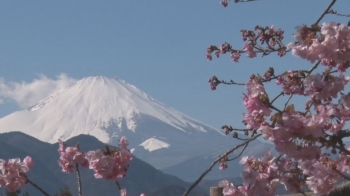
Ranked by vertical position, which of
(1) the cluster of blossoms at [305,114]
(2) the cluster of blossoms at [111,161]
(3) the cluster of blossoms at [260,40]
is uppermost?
(3) the cluster of blossoms at [260,40]

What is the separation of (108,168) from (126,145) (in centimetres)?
19

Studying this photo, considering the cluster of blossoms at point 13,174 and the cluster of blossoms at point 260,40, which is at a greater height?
A: the cluster of blossoms at point 260,40

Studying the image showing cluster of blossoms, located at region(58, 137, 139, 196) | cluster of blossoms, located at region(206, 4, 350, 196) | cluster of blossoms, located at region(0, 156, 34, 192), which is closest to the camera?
cluster of blossoms, located at region(206, 4, 350, 196)

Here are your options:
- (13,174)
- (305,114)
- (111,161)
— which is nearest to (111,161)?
(111,161)

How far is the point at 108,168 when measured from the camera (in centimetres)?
337

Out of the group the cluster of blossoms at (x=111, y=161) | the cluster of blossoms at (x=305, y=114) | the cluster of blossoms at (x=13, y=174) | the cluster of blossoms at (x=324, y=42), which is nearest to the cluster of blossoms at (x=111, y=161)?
the cluster of blossoms at (x=111, y=161)

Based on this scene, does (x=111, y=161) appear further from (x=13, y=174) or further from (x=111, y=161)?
(x=13, y=174)

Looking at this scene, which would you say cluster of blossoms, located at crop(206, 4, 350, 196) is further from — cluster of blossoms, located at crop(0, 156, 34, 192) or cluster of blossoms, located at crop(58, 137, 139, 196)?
cluster of blossoms, located at crop(0, 156, 34, 192)

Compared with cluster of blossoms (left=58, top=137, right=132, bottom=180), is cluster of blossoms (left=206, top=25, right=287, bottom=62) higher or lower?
higher

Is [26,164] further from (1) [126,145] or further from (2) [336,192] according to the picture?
(2) [336,192]

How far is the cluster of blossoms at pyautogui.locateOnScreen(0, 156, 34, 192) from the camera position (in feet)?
11.7

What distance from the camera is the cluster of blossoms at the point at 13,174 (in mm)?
3557

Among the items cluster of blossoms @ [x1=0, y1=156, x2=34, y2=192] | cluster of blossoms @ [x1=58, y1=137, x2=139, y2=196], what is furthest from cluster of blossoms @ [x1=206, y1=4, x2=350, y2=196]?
cluster of blossoms @ [x1=0, y1=156, x2=34, y2=192]

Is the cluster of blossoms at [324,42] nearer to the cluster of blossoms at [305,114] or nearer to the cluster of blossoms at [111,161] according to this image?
the cluster of blossoms at [305,114]
